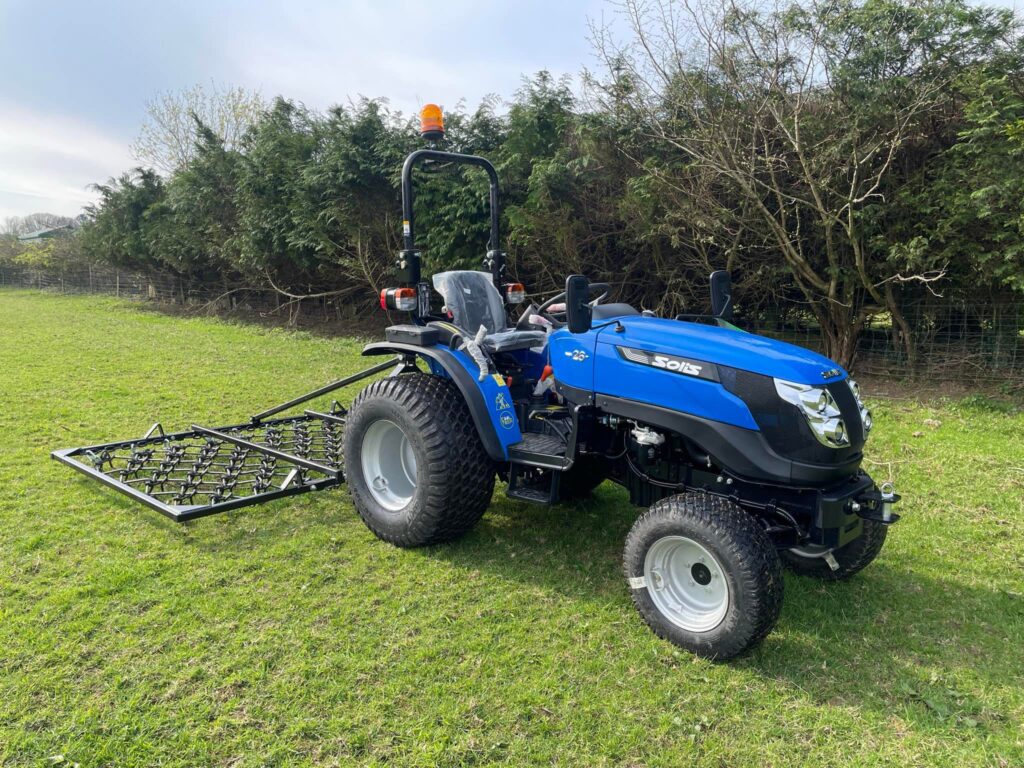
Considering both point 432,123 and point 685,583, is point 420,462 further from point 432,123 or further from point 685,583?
point 432,123

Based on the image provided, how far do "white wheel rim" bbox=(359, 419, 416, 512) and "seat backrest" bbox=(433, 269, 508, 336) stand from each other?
0.74m

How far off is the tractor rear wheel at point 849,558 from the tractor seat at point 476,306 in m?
1.73

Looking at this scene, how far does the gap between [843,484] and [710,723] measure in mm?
1125

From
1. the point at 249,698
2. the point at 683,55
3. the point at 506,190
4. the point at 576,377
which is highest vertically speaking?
the point at 683,55

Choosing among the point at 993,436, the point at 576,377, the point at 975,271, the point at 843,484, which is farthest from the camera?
the point at 975,271

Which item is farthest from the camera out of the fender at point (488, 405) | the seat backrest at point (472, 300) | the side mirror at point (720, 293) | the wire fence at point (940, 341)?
the wire fence at point (940, 341)

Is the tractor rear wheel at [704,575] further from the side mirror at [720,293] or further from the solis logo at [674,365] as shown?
the side mirror at [720,293]

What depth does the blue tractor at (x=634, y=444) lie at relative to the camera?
8.71 feet

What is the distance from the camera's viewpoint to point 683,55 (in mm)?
7793

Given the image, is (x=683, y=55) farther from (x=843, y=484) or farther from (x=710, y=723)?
(x=710, y=723)

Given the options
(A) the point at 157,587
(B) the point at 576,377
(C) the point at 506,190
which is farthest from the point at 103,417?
(C) the point at 506,190

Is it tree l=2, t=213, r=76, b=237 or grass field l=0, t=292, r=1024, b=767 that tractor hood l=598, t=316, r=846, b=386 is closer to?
grass field l=0, t=292, r=1024, b=767

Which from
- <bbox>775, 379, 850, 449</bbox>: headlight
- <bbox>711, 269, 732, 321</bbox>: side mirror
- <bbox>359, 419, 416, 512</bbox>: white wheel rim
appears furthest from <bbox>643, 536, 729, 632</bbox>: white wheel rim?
<bbox>359, 419, 416, 512</bbox>: white wheel rim

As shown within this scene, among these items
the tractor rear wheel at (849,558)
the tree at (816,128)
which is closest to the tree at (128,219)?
the tree at (816,128)
